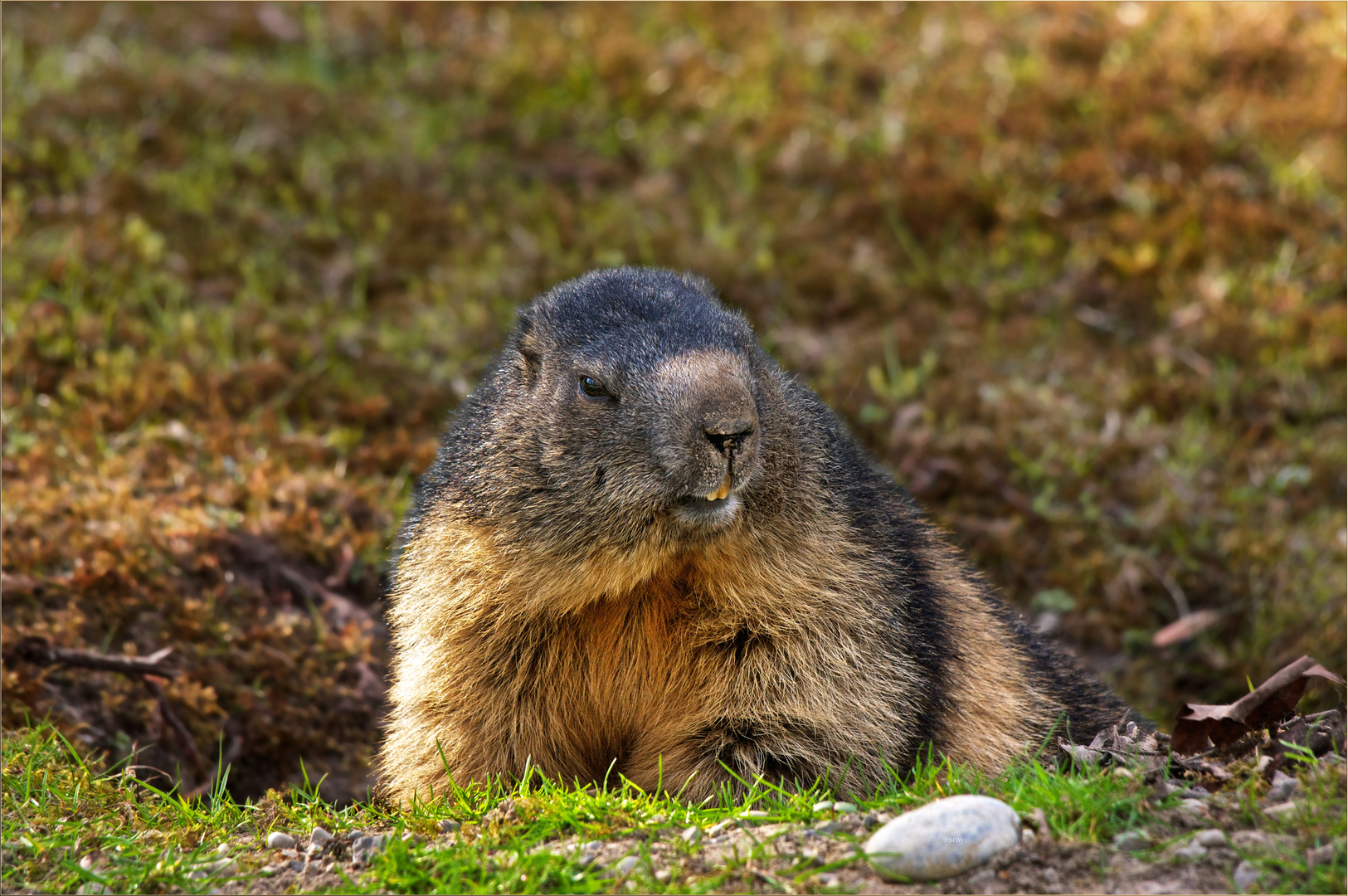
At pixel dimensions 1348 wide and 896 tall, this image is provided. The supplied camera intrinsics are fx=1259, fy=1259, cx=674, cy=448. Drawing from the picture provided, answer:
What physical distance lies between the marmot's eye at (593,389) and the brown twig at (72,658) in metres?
2.77

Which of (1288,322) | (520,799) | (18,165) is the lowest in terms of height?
(520,799)

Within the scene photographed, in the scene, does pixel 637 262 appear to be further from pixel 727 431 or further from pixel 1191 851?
pixel 1191 851

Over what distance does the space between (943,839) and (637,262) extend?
19.6ft

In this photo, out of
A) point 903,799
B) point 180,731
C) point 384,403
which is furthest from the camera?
point 384,403

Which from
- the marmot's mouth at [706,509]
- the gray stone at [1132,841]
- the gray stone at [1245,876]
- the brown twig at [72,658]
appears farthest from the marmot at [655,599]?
the brown twig at [72,658]

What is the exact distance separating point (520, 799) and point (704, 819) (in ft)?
1.98

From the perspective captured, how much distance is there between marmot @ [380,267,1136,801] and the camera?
4316mm

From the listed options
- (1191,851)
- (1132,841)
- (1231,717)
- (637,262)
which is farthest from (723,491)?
(637,262)

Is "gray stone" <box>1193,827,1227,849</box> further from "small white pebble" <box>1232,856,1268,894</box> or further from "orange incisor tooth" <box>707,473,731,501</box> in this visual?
"orange incisor tooth" <box>707,473,731,501</box>

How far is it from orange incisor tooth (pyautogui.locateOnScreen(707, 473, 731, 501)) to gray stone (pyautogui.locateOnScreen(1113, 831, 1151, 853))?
1.53m

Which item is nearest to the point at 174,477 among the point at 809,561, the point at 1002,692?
the point at 809,561

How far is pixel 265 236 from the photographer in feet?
29.0

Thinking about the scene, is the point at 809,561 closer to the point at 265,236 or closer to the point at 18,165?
the point at 265,236

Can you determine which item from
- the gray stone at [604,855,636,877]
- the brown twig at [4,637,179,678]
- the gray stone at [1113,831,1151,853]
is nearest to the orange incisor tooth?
the gray stone at [604,855,636,877]
